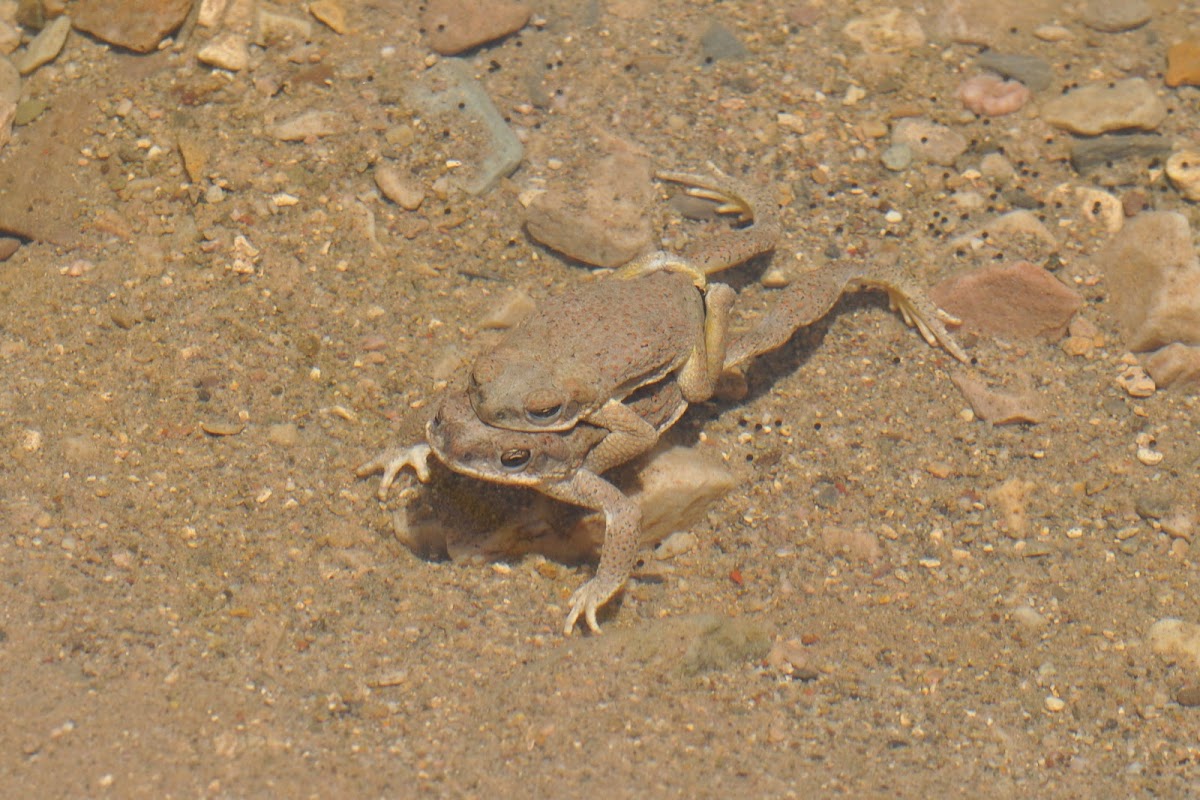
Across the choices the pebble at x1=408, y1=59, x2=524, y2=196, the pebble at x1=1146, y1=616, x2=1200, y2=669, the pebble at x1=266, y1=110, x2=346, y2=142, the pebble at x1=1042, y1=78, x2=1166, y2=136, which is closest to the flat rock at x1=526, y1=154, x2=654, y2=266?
the pebble at x1=408, y1=59, x2=524, y2=196

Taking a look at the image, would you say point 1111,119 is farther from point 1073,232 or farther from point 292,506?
point 292,506

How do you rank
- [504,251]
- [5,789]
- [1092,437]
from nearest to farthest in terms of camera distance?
1. [5,789]
2. [1092,437]
3. [504,251]

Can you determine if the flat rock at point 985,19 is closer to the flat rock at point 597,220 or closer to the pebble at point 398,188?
the flat rock at point 597,220

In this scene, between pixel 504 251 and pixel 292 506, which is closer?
pixel 292 506

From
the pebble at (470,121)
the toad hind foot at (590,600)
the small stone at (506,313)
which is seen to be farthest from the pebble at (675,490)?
the pebble at (470,121)

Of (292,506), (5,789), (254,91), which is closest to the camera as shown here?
(5,789)

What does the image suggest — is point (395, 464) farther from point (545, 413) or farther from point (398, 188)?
point (398, 188)

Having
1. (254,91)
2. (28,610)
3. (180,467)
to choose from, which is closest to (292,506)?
(180,467)
